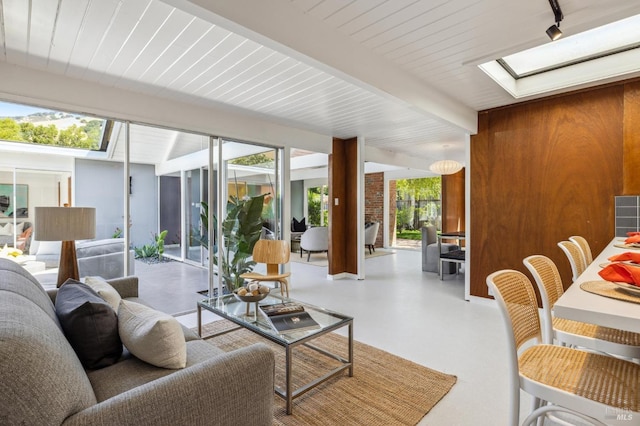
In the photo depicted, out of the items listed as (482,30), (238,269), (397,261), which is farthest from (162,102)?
(397,261)

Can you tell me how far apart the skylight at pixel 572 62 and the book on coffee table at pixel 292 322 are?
2.60m

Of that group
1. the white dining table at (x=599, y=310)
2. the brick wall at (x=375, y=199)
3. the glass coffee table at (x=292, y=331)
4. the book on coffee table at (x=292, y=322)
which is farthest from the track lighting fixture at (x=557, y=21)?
the brick wall at (x=375, y=199)

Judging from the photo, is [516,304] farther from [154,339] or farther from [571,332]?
[154,339]

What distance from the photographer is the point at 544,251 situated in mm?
3576

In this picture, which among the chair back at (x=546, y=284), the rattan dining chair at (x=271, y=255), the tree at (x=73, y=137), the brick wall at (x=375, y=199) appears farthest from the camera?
the brick wall at (x=375, y=199)

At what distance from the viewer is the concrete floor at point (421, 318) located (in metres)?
2.02

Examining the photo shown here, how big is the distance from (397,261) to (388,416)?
574cm

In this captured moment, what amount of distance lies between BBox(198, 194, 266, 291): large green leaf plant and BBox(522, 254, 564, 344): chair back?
10.6ft

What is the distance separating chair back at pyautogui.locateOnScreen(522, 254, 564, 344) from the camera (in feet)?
5.20

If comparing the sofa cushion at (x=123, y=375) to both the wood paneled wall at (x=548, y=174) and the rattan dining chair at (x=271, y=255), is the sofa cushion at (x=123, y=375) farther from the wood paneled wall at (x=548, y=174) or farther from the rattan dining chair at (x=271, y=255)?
the wood paneled wall at (x=548, y=174)

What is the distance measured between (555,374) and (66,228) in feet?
9.82

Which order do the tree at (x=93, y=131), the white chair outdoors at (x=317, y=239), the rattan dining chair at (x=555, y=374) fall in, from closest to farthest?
the rattan dining chair at (x=555, y=374), the tree at (x=93, y=131), the white chair outdoors at (x=317, y=239)

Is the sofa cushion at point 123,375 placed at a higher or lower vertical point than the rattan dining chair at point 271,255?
lower

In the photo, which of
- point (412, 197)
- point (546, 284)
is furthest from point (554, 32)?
point (412, 197)
